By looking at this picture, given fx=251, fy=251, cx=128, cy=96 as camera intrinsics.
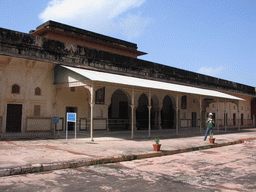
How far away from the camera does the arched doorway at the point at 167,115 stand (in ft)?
80.8

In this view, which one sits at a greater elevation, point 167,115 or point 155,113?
point 155,113

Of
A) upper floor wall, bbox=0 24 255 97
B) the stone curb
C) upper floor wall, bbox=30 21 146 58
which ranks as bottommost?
the stone curb

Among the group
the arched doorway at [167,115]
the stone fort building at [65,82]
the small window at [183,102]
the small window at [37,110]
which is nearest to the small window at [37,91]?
the stone fort building at [65,82]

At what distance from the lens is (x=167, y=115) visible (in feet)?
81.9

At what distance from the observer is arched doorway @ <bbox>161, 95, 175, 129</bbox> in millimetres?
24625

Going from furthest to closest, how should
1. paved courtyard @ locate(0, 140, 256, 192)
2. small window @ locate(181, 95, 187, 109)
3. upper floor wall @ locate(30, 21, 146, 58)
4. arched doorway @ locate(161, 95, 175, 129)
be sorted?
small window @ locate(181, 95, 187, 109)
arched doorway @ locate(161, 95, 175, 129)
upper floor wall @ locate(30, 21, 146, 58)
paved courtyard @ locate(0, 140, 256, 192)

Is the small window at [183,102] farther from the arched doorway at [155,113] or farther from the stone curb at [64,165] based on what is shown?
the stone curb at [64,165]

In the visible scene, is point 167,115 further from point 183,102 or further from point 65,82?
point 65,82

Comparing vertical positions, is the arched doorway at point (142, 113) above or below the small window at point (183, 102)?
below

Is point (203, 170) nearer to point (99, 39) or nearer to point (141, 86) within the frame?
point (141, 86)

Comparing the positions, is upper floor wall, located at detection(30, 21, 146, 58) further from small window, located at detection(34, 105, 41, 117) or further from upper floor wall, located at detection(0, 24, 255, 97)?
small window, located at detection(34, 105, 41, 117)

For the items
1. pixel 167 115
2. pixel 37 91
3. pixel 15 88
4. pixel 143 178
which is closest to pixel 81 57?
pixel 37 91

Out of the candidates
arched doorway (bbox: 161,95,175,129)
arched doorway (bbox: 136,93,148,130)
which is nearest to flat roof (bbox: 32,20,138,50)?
arched doorway (bbox: 136,93,148,130)

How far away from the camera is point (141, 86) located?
46.6ft
